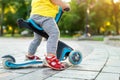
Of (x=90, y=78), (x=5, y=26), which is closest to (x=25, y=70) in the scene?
(x=90, y=78)

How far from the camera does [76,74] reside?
14.9 feet

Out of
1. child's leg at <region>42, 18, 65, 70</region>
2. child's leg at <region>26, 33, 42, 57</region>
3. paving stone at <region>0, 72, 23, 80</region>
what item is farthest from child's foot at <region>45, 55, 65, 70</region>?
paving stone at <region>0, 72, 23, 80</region>

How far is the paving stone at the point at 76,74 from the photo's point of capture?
4.28m

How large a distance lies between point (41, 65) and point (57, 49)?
0.39 metres

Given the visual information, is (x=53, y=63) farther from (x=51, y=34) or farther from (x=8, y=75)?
(x=8, y=75)

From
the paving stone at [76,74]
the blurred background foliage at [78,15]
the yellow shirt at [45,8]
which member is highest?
the blurred background foliage at [78,15]

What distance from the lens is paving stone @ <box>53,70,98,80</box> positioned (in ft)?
14.0

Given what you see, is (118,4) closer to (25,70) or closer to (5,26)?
(5,26)

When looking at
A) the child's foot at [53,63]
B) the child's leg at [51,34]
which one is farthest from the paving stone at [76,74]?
the child's leg at [51,34]

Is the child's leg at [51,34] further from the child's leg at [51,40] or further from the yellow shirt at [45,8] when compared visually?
the yellow shirt at [45,8]

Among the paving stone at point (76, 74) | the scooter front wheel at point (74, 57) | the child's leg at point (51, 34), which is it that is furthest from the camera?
the scooter front wheel at point (74, 57)

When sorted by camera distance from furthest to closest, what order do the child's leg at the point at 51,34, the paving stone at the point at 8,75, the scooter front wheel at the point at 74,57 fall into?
the scooter front wheel at the point at 74,57
the child's leg at the point at 51,34
the paving stone at the point at 8,75

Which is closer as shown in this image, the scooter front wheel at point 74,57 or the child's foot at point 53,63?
the child's foot at point 53,63

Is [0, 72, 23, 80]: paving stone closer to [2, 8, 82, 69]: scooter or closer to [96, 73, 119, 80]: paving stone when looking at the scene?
[2, 8, 82, 69]: scooter
